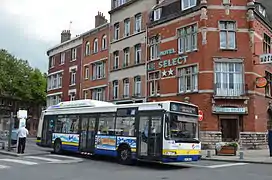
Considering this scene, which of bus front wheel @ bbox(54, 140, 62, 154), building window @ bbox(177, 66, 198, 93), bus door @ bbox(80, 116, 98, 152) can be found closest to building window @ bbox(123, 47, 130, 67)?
building window @ bbox(177, 66, 198, 93)

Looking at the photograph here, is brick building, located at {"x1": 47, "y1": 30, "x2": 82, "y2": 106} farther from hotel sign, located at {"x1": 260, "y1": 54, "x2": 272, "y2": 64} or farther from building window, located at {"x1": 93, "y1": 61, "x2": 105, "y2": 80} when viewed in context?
hotel sign, located at {"x1": 260, "y1": 54, "x2": 272, "y2": 64}

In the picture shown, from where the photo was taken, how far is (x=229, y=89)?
2588 cm

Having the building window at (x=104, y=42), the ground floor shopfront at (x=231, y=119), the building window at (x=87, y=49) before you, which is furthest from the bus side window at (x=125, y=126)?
the building window at (x=87, y=49)

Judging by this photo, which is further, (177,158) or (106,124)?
(106,124)

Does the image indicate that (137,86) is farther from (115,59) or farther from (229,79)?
(229,79)

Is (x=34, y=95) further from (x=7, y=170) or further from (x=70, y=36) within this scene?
(x=7, y=170)

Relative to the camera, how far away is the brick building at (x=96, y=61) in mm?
37031

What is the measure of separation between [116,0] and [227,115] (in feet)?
59.5

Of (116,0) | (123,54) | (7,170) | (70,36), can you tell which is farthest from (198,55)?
(70,36)

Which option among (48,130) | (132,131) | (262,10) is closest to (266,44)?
(262,10)

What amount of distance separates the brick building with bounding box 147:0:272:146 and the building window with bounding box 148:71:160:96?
52.3 inches

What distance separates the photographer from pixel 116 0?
36.7 m

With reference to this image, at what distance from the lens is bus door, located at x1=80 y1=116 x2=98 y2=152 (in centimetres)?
1830

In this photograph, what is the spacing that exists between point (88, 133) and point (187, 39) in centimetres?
1318
